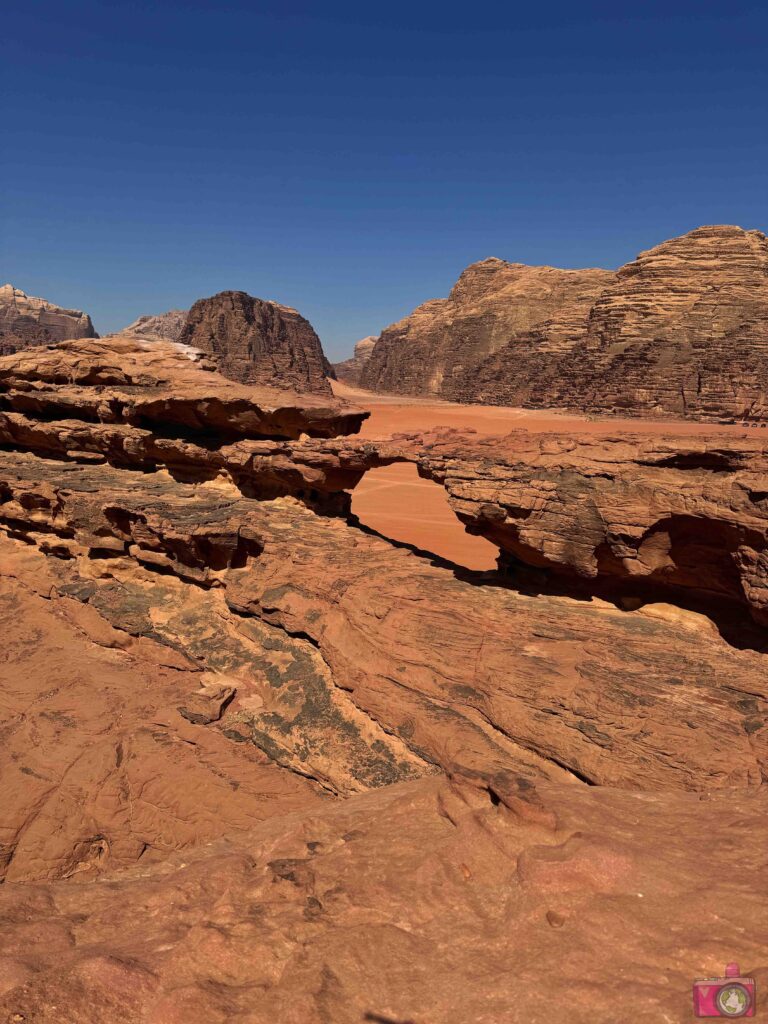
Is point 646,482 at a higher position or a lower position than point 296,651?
higher

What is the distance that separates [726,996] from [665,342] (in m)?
37.9

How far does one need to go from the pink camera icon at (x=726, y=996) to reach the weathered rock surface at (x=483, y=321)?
149 feet

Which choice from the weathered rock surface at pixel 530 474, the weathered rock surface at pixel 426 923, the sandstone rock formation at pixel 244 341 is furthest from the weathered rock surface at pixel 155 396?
the sandstone rock formation at pixel 244 341

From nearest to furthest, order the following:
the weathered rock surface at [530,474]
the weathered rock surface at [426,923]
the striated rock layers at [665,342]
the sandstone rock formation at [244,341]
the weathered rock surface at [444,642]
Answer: the weathered rock surface at [426,923] < the weathered rock surface at [444,642] < the weathered rock surface at [530,474] < the striated rock layers at [665,342] < the sandstone rock formation at [244,341]

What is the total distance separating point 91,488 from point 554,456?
662cm

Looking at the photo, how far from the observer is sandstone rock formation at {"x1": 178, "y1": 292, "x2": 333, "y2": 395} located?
48.6 meters

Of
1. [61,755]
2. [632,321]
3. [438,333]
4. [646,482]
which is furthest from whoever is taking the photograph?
[438,333]

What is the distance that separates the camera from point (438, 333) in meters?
57.0

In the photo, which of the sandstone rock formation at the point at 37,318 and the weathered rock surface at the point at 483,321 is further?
the sandstone rock formation at the point at 37,318

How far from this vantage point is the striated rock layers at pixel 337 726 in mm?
2258

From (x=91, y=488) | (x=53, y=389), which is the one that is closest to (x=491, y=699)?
(x=91, y=488)

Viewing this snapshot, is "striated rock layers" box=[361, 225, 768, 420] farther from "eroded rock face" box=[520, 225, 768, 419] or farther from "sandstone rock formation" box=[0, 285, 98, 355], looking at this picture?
"sandstone rock formation" box=[0, 285, 98, 355]

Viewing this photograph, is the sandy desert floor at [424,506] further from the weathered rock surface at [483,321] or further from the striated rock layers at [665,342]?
the weathered rock surface at [483,321]

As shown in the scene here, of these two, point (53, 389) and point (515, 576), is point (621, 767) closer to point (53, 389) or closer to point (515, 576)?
point (515, 576)
